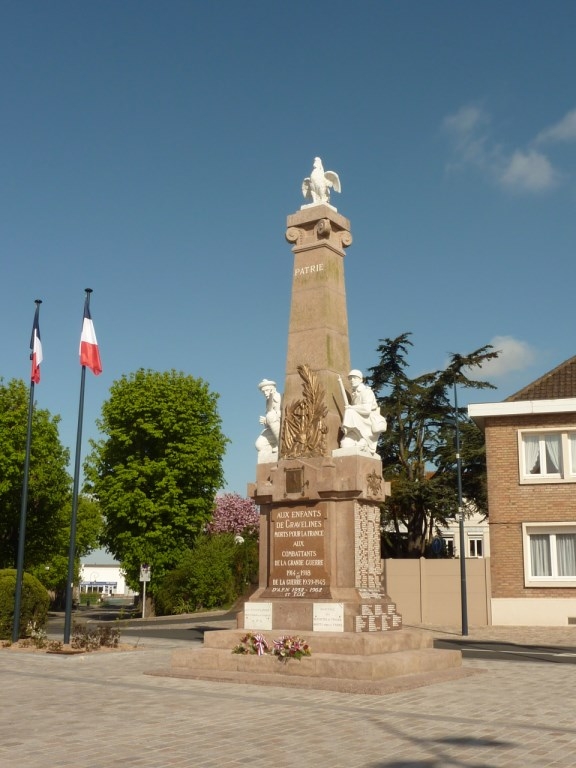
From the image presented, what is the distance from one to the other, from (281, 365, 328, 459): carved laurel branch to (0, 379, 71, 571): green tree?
26.4 metres

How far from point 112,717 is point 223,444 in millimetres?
34129

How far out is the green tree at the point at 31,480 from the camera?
40278mm

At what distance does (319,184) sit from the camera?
1827cm

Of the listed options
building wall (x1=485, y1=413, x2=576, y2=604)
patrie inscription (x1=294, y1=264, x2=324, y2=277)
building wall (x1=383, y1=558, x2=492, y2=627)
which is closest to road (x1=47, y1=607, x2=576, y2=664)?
building wall (x1=383, y1=558, x2=492, y2=627)

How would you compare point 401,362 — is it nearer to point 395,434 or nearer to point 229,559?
point 395,434

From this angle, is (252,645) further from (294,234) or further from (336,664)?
(294,234)

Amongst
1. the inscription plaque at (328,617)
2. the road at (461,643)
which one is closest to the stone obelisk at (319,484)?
the inscription plaque at (328,617)

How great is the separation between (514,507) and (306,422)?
16770mm

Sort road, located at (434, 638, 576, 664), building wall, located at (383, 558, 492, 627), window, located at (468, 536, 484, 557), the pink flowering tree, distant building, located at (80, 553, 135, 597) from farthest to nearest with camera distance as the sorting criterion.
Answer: distant building, located at (80, 553, 135, 597)
window, located at (468, 536, 484, 557)
the pink flowering tree
building wall, located at (383, 558, 492, 627)
road, located at (434, 638, 576, 664)

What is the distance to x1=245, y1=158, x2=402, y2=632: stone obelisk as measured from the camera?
15156 mm

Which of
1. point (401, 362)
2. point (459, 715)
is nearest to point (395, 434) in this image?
point (401, 362)

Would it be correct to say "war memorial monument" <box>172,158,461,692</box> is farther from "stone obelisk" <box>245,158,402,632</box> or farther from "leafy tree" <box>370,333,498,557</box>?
"leafy tree" <box>370,333,498,557</box>

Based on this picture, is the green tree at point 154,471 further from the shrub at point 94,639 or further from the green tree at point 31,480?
the shrub at point 94,639

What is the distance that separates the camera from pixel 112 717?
10.4 meters
